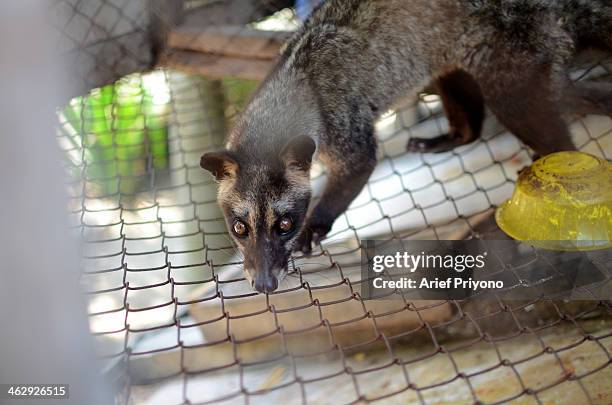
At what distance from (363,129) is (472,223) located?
2.99ft

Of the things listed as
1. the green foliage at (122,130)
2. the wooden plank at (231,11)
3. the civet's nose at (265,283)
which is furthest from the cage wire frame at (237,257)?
the wooden plank at (231,11)

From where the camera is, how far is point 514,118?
4109mm

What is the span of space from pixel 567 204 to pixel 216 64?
302cm

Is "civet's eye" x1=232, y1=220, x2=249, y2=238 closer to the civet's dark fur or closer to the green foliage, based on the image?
the civet's dark fur

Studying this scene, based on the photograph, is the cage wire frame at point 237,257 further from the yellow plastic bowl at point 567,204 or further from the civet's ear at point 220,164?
the civet's ear at point 220,164

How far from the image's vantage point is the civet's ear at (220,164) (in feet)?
11.2

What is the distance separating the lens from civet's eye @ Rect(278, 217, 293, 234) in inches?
136

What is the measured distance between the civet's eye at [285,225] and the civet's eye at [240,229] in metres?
0.17

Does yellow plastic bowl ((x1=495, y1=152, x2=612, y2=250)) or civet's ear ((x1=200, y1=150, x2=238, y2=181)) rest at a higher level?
civet's ear ((x1=200, y1=150, x2=238, y2=181))

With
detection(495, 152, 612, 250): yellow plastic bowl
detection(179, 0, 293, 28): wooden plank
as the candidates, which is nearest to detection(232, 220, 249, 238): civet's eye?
detection(495, 152, 612, 250): yellow plastic bowl

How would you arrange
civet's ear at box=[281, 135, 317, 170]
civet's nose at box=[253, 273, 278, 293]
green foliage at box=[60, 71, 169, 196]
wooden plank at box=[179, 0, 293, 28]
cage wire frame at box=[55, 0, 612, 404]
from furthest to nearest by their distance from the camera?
wooden plank at box=[179, 0, 293, 28]
green foliage at box=[60, 71, 169, 196]
cage wire frame at box=[55, 0, 612, 404]
civet's ear at box=[281, 135, 317, 170]
civet's nose at box=[253, 273, 278, 293]

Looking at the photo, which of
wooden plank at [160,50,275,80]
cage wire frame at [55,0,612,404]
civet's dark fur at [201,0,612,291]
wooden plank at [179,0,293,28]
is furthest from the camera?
wooden plank at [179,0,293,28]

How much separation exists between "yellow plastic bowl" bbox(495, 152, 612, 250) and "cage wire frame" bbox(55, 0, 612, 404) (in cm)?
23

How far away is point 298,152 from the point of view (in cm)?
345
